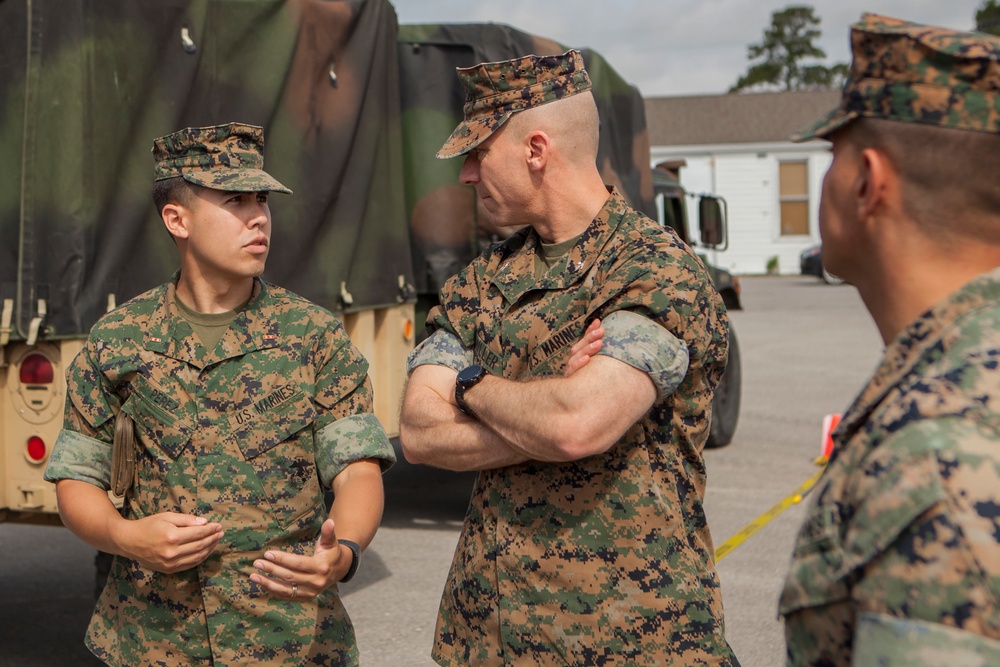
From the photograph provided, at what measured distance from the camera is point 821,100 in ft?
130

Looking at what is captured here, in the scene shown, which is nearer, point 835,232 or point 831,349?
point 835,232

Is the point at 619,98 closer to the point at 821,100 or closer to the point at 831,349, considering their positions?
the point at 831,349

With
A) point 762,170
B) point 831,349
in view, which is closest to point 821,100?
point 762,170

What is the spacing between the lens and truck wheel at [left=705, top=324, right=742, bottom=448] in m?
9.27

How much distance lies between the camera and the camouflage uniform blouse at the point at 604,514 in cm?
243

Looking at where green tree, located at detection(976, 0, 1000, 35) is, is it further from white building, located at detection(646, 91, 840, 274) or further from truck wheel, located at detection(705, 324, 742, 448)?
truck wheel, located at detection(705, 324, 742, 448)

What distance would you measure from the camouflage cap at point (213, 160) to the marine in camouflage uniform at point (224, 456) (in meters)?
0.01

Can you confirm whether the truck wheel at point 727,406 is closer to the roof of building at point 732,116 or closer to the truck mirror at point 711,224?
the truck mirror at point 711,224

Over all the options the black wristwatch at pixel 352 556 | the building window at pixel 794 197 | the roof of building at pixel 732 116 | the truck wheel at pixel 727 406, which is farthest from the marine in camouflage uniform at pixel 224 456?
the roof of building at pixel 732 116

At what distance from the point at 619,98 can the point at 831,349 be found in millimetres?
8649

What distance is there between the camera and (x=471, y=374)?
8.22ft

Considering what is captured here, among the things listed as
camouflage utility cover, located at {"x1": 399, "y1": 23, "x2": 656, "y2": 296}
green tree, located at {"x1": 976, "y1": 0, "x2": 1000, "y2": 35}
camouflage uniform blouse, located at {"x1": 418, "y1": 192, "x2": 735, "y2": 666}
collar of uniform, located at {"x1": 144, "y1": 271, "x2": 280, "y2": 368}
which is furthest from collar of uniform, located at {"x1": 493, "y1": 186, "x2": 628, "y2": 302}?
green tree, located at {"x1": 976, "y1": 0, "x2": 1000, "y2": 35}

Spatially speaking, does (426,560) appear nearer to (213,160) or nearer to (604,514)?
(213,160)

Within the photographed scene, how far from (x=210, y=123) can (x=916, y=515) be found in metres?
4.11
